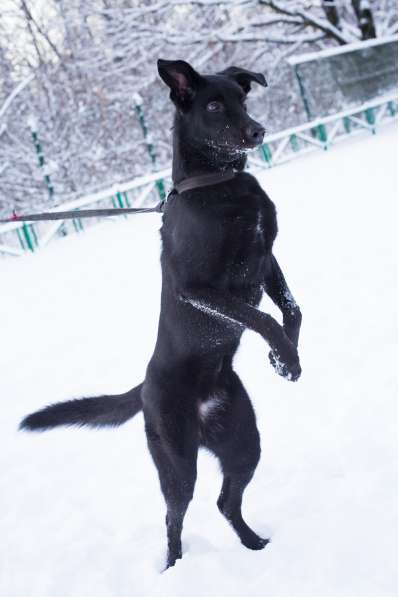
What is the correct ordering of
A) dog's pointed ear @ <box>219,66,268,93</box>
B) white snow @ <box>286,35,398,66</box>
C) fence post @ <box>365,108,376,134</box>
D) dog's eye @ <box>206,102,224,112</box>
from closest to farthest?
1. dog's eye @ <box>206,102,224,112</box>
2. dog's pointed ear @ <box>219,66,268,93</box>
3. white snow @ <box>286,35,398,66</box>
4. fence post @ <box>365,108,376,134</box>

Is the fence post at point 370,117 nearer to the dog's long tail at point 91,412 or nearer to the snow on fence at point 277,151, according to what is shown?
the snow on fence at point 277,151

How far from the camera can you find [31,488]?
370 centimetres

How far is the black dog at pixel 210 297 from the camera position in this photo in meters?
2.37

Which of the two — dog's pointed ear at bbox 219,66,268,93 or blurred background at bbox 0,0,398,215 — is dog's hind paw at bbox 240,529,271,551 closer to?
dog's pointed ear at bbox 219,66,268,93

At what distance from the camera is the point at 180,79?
2.52 m

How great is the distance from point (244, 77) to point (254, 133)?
A: 1.52 feet

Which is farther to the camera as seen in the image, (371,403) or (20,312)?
(20,312)

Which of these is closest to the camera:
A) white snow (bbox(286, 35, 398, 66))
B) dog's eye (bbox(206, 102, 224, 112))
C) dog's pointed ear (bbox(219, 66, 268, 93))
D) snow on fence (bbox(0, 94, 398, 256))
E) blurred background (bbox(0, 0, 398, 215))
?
dog's eye (bbox(206, 102, 224, 112))

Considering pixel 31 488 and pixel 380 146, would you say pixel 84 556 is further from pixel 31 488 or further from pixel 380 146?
pixel 380 146

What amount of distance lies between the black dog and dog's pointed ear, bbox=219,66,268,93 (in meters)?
0.02

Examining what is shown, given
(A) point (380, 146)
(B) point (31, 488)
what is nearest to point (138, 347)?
(B) point (31, 488)

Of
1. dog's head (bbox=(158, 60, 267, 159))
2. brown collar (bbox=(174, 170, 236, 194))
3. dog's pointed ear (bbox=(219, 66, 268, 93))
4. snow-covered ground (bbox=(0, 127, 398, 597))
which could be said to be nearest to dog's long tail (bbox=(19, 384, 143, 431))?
snow-covered ground (bbox=(0, 127, 398, 597))

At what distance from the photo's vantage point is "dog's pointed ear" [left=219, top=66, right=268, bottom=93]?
264 cm

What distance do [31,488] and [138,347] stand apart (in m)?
2.14
